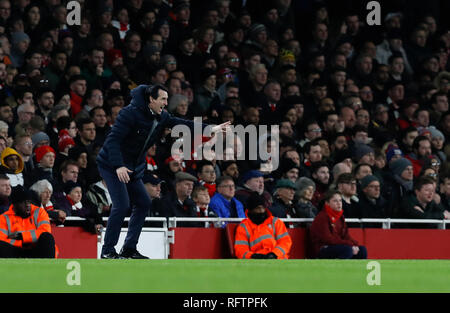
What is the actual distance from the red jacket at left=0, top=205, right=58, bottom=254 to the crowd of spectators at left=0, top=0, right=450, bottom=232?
45 centimetres

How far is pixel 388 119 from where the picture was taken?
18.8 m

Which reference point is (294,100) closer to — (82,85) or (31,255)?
(82,85)

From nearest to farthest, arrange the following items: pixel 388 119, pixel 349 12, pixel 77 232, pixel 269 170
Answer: pixel 77 232, pixel 269 170, pixel 388 119, pixel 349 12

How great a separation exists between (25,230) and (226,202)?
135 inches

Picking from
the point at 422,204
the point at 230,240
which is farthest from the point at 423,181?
the point at 230,240

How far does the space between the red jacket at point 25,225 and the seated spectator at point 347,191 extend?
482 cm

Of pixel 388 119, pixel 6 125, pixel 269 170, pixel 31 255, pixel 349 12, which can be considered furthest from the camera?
pixel 349 12

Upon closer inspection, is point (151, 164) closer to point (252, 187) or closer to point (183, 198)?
point (183, 198)

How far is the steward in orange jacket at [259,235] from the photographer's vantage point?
42.4 feet

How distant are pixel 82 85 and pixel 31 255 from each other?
16.1ft

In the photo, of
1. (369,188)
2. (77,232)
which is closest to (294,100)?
(369,188)

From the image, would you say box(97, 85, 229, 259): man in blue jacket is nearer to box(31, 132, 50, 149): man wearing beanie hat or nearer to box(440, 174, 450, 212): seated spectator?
box(31, 132, 50, 149): man wearing beanie hat

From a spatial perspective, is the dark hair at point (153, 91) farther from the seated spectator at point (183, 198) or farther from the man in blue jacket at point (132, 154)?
the seated spectator at point (183, 198)
